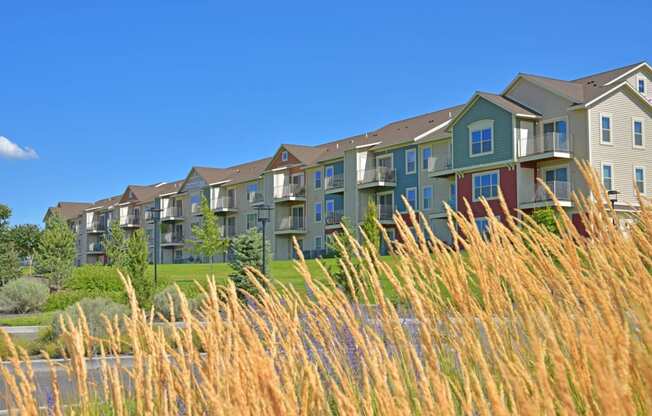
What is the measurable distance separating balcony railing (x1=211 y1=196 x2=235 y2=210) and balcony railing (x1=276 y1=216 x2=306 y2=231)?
8.54 m

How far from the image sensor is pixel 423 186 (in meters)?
41.9

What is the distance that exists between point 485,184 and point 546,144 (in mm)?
4164

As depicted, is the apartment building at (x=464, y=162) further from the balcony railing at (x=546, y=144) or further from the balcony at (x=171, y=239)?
the balcony at (x=171, y=239)

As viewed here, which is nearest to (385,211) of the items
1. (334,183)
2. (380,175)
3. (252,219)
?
(380,175)

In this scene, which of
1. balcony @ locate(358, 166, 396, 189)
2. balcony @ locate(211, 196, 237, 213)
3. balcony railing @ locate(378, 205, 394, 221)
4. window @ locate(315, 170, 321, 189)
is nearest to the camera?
balcony @ locate(358, 166, 396, 189)

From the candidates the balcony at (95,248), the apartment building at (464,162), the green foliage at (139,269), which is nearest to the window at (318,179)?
the apartment building at (464,162)

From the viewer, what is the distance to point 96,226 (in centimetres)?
8238

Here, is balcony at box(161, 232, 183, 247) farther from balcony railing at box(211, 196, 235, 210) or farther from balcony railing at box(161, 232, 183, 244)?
balcony railing at box(211, 196, 235, 210)

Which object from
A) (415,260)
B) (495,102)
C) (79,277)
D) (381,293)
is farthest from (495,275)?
(495,102)

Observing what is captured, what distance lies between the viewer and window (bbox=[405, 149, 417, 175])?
42500mm

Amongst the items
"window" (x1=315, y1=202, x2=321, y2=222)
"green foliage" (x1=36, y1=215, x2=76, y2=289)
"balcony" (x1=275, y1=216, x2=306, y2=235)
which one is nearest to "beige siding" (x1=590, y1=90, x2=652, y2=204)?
"window" (x1=315, y1=202, x2=321, y2=222)

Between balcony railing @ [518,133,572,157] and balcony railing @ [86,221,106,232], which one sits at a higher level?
balcony railing @ [518,133,572,157]

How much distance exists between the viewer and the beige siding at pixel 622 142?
32.4m

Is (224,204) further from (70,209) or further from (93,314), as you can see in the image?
(93,314)
